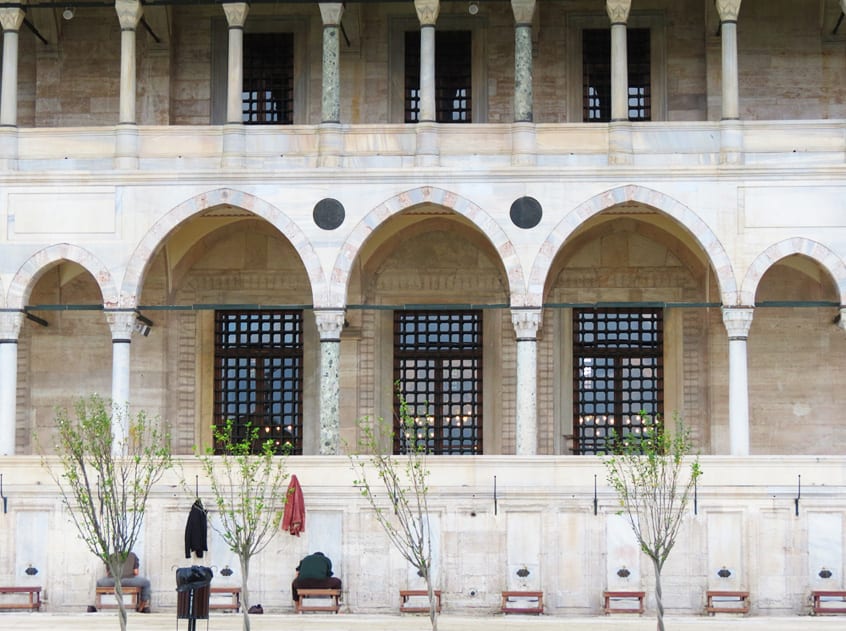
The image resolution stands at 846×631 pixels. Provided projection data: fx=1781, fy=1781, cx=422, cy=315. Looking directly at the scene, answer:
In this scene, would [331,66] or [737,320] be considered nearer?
[737,320]

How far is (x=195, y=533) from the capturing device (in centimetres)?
3077

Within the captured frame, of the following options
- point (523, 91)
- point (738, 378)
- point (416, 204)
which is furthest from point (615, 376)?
point (523, 91)

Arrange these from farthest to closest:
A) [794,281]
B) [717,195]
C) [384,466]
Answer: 1. [794,281]
2. [717,195]
3. [384,466]

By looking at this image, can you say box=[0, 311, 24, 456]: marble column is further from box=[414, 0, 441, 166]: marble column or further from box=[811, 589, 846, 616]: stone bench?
box=[811, 589, 846, 616]: stone bench

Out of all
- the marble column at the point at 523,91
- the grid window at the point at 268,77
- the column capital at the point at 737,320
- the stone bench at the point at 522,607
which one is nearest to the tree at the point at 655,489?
the stone bench at the point at 522,607

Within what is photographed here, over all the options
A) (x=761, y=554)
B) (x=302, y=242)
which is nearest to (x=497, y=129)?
(x=302, y=242)

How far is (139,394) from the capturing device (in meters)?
37.9

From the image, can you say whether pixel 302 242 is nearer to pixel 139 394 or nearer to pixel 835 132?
pixel 139 394

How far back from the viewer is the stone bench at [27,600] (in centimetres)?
3106

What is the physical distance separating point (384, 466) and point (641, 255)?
10289 millimetres

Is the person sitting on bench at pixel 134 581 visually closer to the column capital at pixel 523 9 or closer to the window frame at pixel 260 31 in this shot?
the window frame at pixel 260 31

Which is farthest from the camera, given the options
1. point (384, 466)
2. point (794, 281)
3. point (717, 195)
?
point (794, 281)

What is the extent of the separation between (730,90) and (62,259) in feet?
43.6

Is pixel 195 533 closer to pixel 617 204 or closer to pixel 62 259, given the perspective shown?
pixel 62 259
